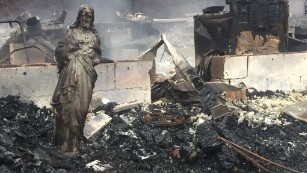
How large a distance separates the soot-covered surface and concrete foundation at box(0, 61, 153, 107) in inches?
12.3

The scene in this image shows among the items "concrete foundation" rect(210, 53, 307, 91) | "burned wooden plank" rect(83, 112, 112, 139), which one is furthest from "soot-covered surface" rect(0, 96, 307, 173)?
"concrete foundation" rect(210, 53, 307, 91)

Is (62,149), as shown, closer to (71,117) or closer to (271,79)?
(71,117)

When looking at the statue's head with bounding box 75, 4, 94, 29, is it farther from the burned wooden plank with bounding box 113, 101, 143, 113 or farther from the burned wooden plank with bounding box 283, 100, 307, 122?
the burned wooden plank with bounding box 283, 100, 307, 122

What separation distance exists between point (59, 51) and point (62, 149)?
5.66ft

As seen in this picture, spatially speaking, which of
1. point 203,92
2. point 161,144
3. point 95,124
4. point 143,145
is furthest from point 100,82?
point 161,144

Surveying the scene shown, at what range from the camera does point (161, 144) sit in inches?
291

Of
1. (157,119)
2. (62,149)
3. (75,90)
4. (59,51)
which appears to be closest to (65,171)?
(62,149)

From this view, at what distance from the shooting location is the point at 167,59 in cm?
1645

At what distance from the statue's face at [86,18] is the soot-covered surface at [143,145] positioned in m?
2.13

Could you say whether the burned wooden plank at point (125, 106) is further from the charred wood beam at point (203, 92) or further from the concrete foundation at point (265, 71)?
the concrete foundation at point (265, 71)

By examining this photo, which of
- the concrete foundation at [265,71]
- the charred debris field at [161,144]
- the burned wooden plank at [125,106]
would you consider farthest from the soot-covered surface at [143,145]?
the concrete foundation at [265,71]

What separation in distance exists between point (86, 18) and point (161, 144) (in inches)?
105

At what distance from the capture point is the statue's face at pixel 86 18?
702 centimetres

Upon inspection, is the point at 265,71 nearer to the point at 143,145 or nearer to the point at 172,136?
the point at 172,136
